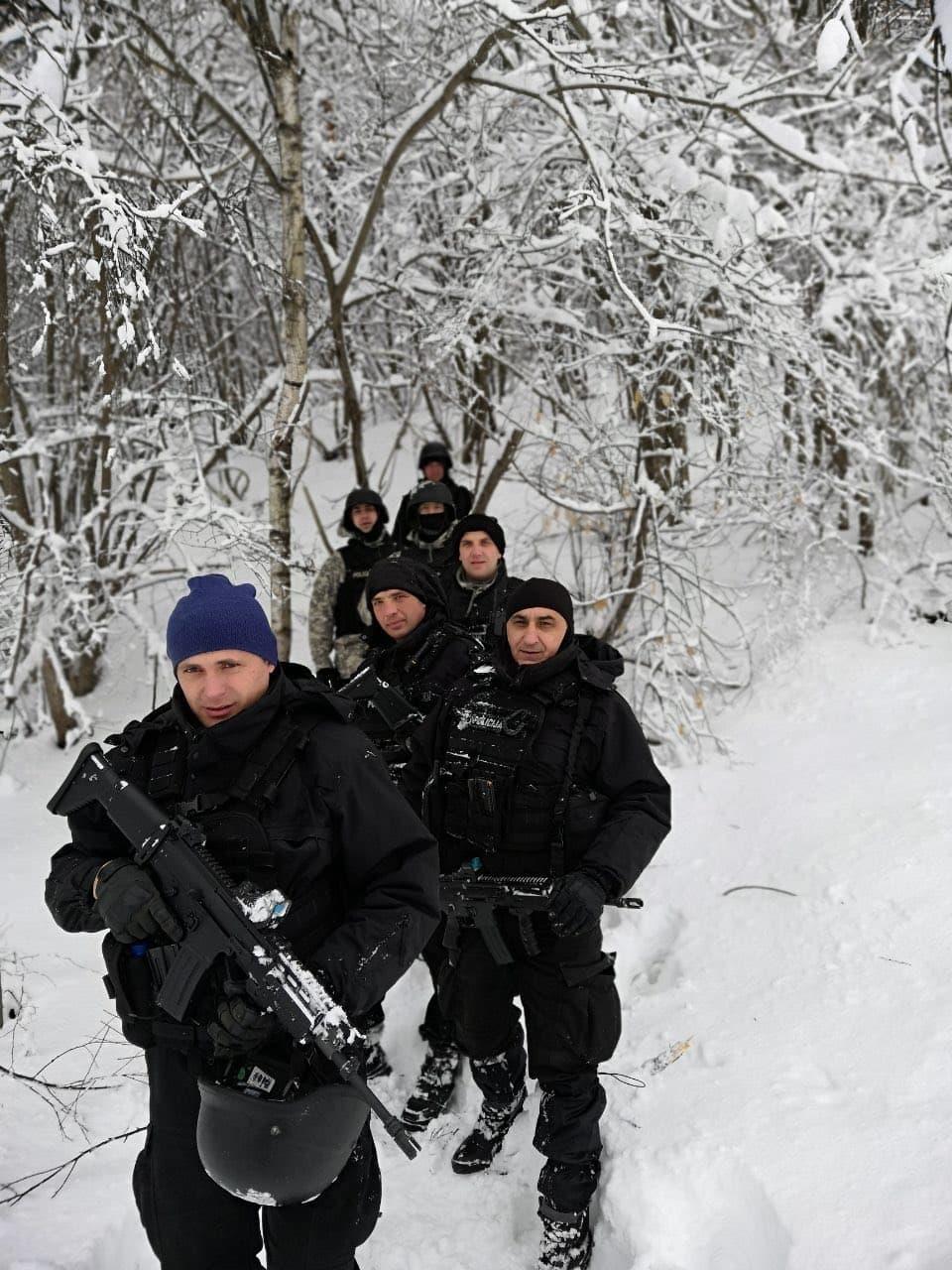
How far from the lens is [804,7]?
640cm

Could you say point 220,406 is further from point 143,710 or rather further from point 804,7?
point 804,7

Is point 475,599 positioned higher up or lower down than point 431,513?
lower down

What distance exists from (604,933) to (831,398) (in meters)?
3.27

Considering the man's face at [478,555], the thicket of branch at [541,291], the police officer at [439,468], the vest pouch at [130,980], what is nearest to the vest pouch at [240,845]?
the vest pouch at [130,980]

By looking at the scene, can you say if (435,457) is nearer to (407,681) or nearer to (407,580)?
(407,580)

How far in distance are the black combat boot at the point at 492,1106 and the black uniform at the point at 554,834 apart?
0.48 ft

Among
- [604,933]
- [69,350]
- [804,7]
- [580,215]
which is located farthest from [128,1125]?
[804,7]

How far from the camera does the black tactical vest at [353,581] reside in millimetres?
4496

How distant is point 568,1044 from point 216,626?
1.55 metres

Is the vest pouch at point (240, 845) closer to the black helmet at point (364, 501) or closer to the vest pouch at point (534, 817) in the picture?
the vest pouch at point (534, 817)

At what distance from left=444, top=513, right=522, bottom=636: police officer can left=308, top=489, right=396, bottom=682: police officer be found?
85 centimetres

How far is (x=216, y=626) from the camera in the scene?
Answer: 174 centimetres

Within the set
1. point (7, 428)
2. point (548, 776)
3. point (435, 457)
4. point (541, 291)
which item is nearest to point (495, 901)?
point (548, 776)

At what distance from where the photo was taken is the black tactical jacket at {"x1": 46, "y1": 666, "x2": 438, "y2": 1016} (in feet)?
5.64
